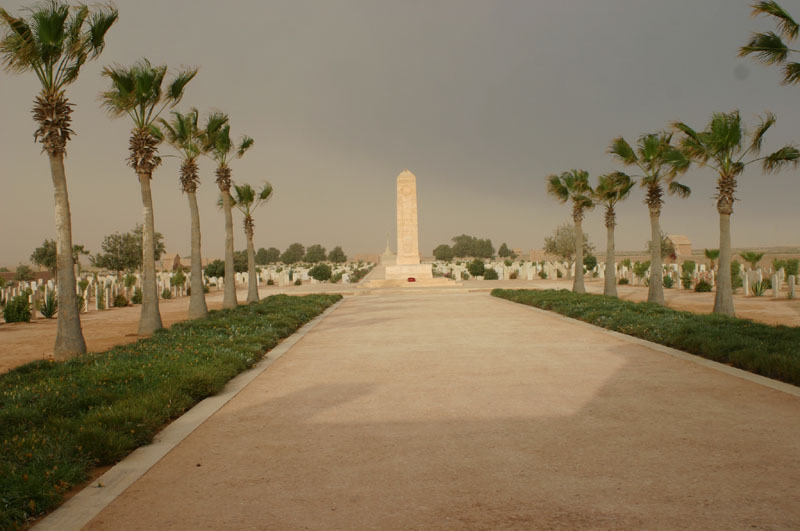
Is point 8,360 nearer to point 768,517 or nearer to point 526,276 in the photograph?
point 768,517

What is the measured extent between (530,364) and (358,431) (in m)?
4.04

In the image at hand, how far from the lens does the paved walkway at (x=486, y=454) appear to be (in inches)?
132

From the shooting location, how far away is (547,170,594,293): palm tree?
74.7 ft

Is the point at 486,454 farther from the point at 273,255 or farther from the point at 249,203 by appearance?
the point at 273,255

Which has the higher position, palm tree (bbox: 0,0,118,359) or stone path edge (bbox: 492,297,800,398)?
palm tree (bbox: 0,0,118,359)

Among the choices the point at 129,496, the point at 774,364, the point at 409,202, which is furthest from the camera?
the point at 409,202

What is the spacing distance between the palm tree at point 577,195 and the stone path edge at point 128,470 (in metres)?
18.3

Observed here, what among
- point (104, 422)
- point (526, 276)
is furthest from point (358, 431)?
point (526, 276)

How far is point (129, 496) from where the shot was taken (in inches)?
148

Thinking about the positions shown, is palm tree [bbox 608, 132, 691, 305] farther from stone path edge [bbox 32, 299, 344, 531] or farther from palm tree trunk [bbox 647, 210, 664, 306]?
stone path edge [bbox 32, 299, 344, 531]

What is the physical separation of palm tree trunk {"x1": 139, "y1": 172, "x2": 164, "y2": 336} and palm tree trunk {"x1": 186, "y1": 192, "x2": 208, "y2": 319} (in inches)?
93.4

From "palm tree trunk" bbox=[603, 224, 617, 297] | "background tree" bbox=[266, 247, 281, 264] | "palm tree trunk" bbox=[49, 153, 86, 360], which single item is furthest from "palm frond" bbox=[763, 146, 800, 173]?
"background tree" bbox=[266, 247, 281, 264]

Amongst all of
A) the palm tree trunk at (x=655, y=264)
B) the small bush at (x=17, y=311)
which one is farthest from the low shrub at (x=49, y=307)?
the palm tree trunk at (x=655, y=264)

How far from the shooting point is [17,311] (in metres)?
17.6
